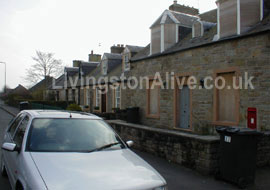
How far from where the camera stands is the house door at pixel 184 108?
40.8 feet

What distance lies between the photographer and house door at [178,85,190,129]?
12438 millimetres

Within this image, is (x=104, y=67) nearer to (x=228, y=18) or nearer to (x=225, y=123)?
(x=228, y=18)

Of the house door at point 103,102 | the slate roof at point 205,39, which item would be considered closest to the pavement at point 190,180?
the slate roof at point 205,39

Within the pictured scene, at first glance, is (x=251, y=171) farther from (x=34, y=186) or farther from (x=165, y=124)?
(x=165, y=124)

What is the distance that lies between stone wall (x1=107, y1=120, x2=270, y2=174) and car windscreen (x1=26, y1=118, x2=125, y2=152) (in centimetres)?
283

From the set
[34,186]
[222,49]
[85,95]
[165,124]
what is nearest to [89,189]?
[34,186]

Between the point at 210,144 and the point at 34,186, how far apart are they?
4611 mm

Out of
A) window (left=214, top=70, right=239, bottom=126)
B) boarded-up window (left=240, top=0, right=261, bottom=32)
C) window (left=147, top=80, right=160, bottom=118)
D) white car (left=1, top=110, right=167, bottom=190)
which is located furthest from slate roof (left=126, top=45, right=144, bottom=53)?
white car (left=1, top=110, right=167, bottom=190)

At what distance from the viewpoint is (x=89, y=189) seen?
305 centimetres

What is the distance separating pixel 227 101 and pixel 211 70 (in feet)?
4.80

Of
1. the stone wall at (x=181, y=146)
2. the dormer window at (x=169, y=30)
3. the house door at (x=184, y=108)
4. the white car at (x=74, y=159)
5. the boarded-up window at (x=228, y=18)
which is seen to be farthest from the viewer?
the dormer window at (x=169, y=30)

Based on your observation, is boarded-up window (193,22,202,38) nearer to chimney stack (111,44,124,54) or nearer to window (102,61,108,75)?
window (102,61,108,75)

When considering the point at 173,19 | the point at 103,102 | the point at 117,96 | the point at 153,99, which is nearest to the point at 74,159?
the point at 153,99

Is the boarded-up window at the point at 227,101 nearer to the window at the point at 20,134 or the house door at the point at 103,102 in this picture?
the window at the point at 20,134
